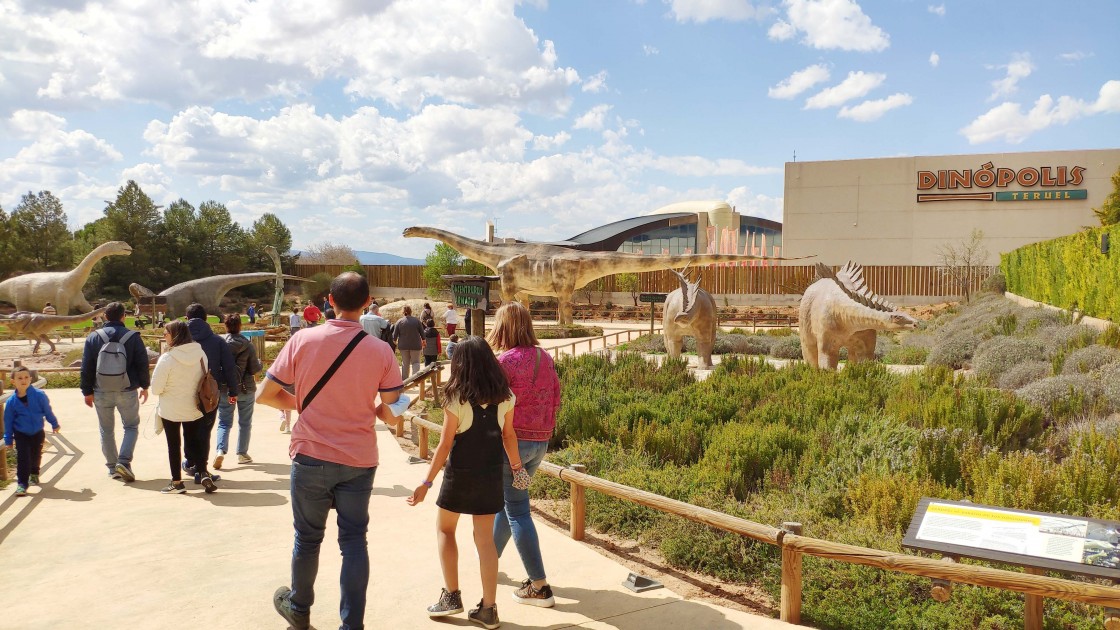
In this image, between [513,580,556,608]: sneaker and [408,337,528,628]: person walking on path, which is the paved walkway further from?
[408,337,528,628]: person walking on path

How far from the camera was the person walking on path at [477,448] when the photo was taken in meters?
3.55

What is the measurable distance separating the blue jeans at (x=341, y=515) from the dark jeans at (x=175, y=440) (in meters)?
3.35

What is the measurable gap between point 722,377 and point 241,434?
6.31 m

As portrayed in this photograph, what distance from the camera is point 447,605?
3775mm

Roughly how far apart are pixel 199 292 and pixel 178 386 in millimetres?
25894

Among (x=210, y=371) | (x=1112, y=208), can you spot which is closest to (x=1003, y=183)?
(x=1112, y=208)

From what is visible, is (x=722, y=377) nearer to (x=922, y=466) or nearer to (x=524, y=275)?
(x=922, y=466)

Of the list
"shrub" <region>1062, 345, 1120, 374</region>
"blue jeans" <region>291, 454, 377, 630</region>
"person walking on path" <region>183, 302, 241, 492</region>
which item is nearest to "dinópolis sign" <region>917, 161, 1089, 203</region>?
"shrub" <region>1062, 345, 1120, 374</region>

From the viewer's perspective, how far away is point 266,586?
4.24 m

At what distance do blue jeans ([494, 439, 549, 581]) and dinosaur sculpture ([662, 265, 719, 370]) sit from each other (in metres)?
10.7

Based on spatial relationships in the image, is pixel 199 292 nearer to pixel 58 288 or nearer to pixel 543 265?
pixel 58 288

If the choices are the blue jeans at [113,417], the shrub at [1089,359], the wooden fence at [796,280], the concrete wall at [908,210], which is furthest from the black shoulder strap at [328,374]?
the concrete wall at [908,210]

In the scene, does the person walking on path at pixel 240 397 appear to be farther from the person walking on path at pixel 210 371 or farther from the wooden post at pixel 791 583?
the wooden post at pixel 791 583

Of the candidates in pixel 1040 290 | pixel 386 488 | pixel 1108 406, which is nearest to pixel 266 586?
pixel 386 488
